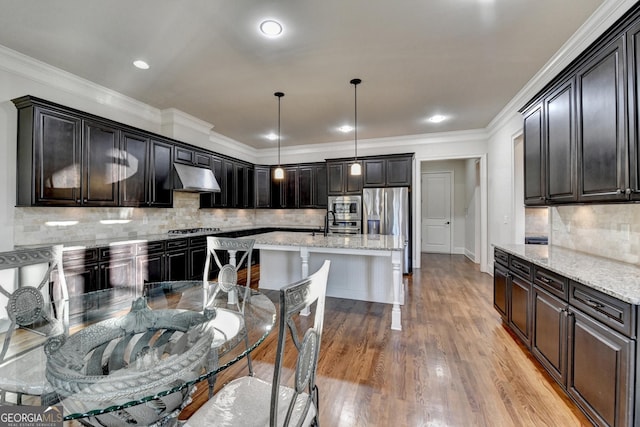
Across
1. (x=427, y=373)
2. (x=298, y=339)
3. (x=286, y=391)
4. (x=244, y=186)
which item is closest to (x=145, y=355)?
(x=286, y=391)

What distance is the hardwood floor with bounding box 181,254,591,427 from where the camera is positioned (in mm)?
1634

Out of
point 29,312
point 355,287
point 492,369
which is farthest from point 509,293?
point 29,312

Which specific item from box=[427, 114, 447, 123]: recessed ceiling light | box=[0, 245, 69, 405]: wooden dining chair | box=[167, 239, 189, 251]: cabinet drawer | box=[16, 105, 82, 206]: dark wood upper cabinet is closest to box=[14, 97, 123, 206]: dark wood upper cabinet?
box=[16, 105, 82, 206]: dark wood upper cabinet

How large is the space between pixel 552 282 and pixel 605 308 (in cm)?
51

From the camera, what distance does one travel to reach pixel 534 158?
2.66 meters

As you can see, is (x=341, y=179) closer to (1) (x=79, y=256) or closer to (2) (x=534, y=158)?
(2) (x=534, y=158)

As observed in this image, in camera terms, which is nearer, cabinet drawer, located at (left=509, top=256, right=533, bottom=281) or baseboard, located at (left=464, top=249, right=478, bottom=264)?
cabinet drawer, located at (left=509, top=256, right=533, bottom=281)

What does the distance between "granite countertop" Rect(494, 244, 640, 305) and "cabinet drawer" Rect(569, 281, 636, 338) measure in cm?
4

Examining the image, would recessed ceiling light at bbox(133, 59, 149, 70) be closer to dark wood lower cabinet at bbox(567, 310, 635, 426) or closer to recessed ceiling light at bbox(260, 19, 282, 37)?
recessed ceiling light at bbox(260, 19, 282, 37)

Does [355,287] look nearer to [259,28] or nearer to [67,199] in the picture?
[259,28]

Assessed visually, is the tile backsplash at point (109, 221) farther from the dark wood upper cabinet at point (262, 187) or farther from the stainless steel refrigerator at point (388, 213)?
the stainless steel refrigerator at point (388, 213)

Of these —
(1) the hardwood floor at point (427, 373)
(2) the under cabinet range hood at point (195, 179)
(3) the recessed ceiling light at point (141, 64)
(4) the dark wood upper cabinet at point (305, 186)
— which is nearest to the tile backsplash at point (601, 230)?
(1) the hardwood floor at point (427, 373)

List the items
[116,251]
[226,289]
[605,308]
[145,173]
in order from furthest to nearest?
[145,173] < [116,251] < [226,289] < [605,308]

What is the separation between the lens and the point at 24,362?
1.16m
